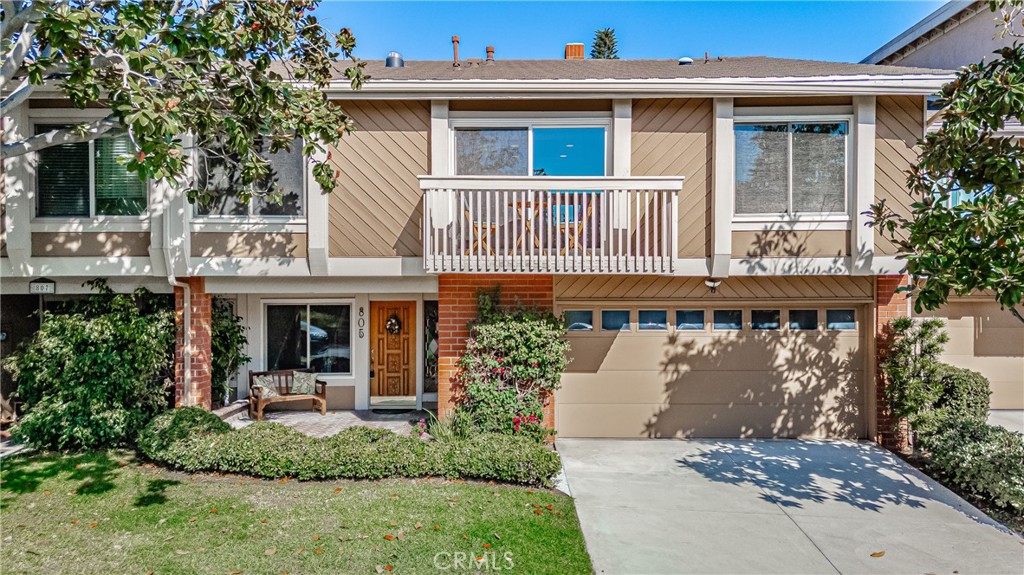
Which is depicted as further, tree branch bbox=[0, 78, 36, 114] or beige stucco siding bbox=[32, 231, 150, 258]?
beige stucco siding bbox=[32, 231, 150, 258]

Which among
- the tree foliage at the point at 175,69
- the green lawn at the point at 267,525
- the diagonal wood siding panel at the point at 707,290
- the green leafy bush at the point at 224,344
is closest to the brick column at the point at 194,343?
the green leafy bush at the point at 224,344

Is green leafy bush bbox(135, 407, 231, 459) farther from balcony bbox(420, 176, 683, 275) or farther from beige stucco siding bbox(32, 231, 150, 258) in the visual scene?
balcony bbox(420, 176, 683, 275)

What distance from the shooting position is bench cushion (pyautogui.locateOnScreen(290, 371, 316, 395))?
913 centimetres

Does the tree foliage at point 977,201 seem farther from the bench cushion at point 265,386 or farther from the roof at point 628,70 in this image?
the bench cushion at point 265,386

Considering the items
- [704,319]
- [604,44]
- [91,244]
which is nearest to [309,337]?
[91,244]

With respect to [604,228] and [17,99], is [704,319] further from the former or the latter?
[17,99]

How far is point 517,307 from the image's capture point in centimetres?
766

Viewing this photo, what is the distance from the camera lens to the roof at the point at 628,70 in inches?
293

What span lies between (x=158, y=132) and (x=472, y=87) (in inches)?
157

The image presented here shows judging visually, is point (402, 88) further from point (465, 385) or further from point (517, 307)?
point (465, 385)

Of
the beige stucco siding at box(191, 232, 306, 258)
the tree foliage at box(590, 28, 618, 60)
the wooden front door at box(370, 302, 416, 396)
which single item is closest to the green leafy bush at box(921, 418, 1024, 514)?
the wooden front door at box(370, 302, 416, 396)

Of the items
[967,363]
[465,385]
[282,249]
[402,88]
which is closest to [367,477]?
[465,385]

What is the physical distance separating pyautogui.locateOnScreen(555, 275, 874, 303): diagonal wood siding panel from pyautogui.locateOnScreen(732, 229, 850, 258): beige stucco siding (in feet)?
1.65

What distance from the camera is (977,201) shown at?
16.2 feet
